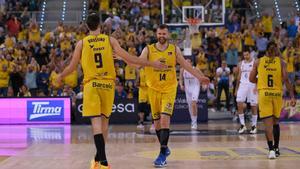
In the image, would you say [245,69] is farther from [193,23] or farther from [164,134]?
[193,23]

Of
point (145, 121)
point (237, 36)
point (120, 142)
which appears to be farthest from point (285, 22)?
point (120, 142)

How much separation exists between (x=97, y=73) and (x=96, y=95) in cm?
33

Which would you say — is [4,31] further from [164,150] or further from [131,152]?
[164,150]

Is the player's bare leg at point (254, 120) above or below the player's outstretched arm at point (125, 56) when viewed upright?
below

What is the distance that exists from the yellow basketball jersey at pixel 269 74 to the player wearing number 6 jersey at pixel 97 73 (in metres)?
3.76

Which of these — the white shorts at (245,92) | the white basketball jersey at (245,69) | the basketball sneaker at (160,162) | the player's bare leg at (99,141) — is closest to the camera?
the player's bare leg at (99,141)

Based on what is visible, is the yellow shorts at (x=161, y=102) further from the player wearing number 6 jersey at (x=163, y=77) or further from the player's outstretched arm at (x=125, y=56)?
the player's outstretched arm at (x=125, y=56)

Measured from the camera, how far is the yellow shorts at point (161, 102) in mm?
12078

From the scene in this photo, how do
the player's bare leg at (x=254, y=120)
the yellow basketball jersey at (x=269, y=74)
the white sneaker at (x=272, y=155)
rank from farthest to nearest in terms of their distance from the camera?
the player's bare leg at (x=254, y=120), the yellow basketball jersey at (x=269, y=74), the white sneaker at (x=272, y=155)

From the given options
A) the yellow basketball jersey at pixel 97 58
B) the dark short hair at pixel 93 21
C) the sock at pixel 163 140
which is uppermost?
the dark short hair at pixel 93 21

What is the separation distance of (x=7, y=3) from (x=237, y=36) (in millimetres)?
11849

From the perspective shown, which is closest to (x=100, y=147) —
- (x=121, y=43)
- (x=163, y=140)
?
(x=163, y=140)

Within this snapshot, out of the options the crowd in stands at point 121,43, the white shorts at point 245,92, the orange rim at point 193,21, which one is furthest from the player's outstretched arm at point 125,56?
the orange rim at point 193,21

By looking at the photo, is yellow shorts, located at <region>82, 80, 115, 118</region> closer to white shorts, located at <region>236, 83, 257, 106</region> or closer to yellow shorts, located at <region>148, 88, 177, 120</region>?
yellow shorts, located at <region>148, 88, 177, 120</region>
